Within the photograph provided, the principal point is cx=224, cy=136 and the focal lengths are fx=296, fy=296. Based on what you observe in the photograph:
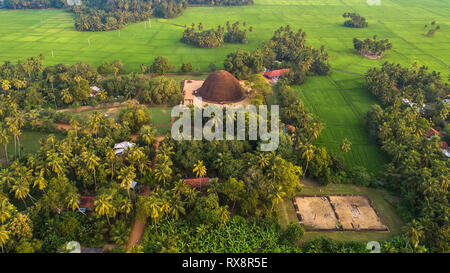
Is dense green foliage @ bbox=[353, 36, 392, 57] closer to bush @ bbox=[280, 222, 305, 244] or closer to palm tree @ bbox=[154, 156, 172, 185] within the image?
bush @ bbox=[280, 222, 305, 244]

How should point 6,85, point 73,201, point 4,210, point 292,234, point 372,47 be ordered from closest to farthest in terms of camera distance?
point 4,210 → point 292,234 → point 73,201 → point 6,85 → point 372,47

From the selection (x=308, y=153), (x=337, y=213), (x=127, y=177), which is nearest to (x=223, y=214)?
(x=127, y=177)

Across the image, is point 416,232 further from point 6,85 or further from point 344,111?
point 6,85

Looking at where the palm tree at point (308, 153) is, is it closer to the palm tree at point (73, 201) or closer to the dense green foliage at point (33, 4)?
the palm tree at point (73, 201)

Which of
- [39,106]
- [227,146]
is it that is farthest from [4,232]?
[39,106]

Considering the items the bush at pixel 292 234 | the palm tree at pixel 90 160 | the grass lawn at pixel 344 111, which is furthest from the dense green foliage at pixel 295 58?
the palm tree at pixel 90 160

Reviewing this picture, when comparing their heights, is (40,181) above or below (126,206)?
above

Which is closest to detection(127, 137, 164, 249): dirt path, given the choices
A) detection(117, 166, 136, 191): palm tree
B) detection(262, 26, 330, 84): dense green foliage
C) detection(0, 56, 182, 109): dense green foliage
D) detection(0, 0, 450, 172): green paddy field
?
detection(117, 166, 136, 191): palm tree
